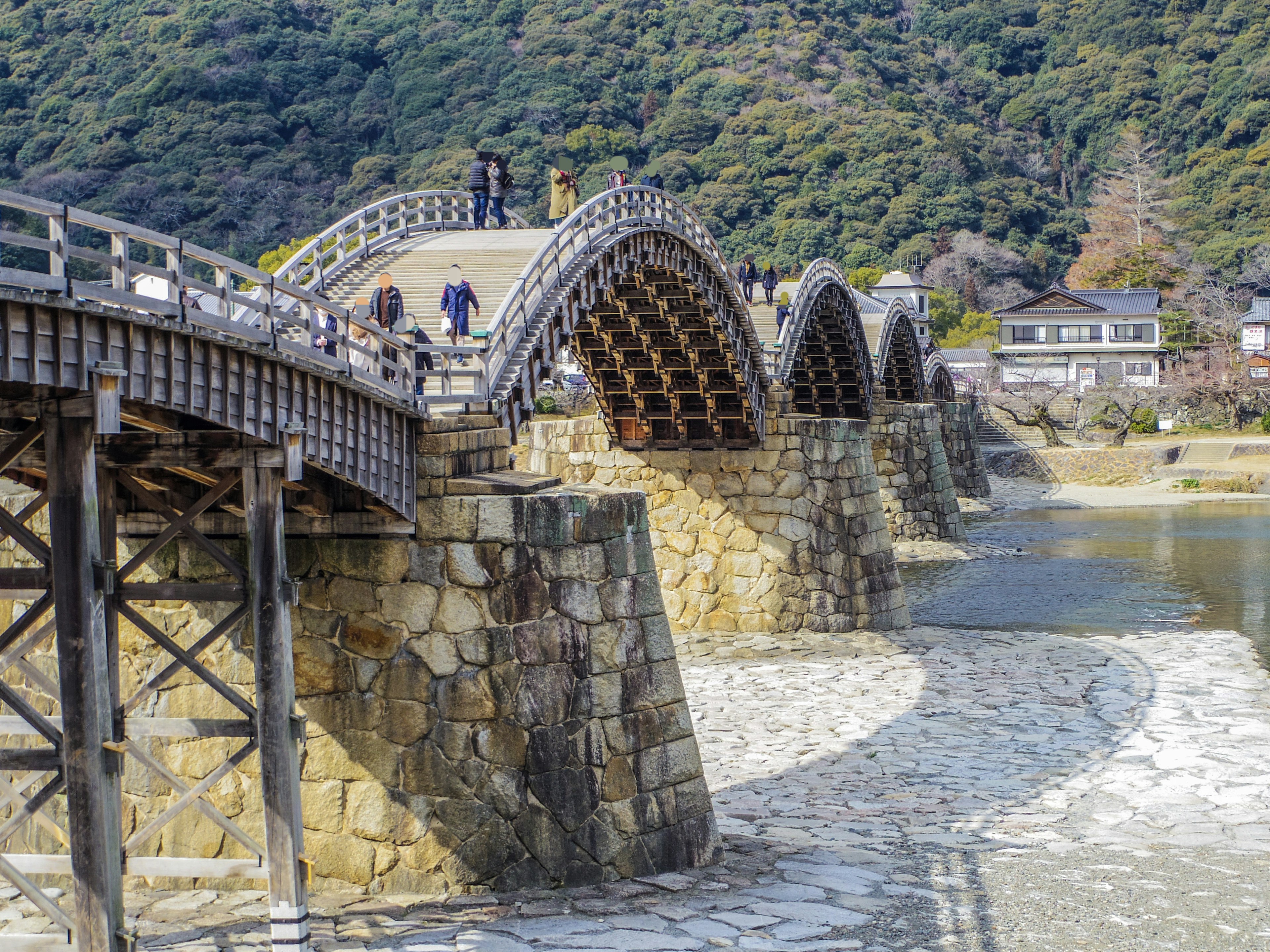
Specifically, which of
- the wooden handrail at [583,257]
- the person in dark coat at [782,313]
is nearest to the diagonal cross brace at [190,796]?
the wooden handrail at [583,257]

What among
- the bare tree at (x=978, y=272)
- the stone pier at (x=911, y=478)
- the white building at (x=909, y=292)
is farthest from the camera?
the bare tree at (x=978, y=272)

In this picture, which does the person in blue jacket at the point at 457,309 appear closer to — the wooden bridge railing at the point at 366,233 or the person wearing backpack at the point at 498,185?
the wooden bridge railing at the point at 366,233

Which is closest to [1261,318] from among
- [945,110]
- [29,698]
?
[945,110]

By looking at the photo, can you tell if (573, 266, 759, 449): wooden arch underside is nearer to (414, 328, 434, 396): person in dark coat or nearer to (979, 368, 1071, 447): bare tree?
(414, 328, 434, 396): person in dark coat

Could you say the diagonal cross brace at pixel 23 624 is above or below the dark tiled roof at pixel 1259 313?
below

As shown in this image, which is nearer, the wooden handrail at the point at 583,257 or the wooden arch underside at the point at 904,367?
the wooden handrail at the point at 583,257

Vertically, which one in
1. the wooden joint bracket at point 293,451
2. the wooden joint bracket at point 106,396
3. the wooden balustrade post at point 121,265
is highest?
the wooden balustrade post at point 121,265

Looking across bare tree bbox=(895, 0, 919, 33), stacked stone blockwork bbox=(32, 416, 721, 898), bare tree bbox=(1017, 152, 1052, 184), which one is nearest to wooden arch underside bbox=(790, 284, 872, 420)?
stacked stone blockwork bbox=(32, 416, 721, 898)

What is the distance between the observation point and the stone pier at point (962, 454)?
149ft

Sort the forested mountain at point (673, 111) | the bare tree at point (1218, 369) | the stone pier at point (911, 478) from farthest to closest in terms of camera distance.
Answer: the forested mountain at point (673, 111) → the bare tree at point (1218, 369) → the stone pier at point (911, 478)

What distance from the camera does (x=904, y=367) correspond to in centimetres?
4134

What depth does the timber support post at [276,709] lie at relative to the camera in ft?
26.9

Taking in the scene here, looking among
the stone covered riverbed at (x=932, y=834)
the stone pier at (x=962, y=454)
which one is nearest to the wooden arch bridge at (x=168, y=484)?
the stone covered riverbed at (x=932, y=834)

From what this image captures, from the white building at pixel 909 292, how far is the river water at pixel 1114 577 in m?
25.2
